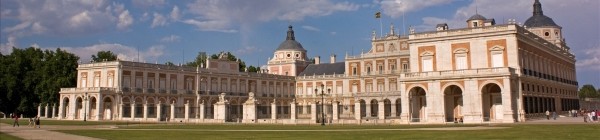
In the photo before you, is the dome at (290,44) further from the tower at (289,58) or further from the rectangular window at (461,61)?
the rectangular window at (461,61)

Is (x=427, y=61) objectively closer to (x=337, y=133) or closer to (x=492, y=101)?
(x=492, y=101)

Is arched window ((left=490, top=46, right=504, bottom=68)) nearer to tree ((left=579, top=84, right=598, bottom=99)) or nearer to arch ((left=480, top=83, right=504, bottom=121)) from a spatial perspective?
arch ((left=480, top=83, right=504, bottom=121))

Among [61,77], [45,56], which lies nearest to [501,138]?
[61,77]

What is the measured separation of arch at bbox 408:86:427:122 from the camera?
47875mm

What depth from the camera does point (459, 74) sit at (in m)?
44.5

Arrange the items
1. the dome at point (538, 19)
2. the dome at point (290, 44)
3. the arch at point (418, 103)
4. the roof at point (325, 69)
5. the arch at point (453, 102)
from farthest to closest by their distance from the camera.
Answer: the dome at point (290, 44) → the roof at point (325, 69) → the dome at point (538, 19) → the arch at point (418, 103) → the arch at point (453, 102)

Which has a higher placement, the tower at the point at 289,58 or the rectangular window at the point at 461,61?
the tower at the point at 289,58

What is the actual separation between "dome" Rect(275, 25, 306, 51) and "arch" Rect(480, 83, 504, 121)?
58.7 meters

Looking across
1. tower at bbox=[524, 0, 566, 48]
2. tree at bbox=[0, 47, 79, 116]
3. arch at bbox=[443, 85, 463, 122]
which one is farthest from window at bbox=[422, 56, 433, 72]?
tree at bbox=[0, 47, 79, 116]

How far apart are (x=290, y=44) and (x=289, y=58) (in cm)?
374

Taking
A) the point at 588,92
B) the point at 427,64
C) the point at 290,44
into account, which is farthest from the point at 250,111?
the point at 588,92

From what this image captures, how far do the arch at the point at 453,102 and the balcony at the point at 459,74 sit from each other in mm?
2028

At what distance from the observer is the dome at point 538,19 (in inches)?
3002

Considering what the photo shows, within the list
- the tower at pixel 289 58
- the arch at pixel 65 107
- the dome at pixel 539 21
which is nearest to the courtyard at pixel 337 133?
the arch at pixel 65 107
